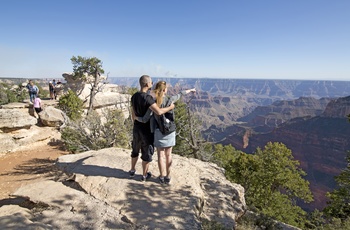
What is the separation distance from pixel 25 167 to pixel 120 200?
7210 millimetres

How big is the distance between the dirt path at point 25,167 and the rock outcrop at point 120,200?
255cm

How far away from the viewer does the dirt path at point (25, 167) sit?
24.4 feet

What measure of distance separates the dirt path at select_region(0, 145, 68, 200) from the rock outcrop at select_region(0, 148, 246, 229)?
8.37ft

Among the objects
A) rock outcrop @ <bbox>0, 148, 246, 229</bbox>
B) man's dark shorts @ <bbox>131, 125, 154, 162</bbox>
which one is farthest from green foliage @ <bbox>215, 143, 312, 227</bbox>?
man's dark shorts @ <bbox>131, 125, 154, 162</bbox>

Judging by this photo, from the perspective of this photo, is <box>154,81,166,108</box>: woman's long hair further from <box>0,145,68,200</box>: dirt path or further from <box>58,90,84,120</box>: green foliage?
<box>58,90,84,120</box>: green foliage

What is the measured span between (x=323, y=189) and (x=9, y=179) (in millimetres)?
72734

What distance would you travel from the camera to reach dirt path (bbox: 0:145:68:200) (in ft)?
24.4

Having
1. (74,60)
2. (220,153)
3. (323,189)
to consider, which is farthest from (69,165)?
(323,189)

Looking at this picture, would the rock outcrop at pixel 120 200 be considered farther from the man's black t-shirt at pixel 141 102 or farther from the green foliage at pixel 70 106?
the green foliage at pixel 70 106

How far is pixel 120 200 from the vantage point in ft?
14.2

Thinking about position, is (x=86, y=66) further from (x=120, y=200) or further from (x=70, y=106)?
(x=120, y=200)

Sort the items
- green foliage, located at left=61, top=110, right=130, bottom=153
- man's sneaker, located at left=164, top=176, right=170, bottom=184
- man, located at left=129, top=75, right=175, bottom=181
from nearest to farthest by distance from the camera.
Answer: man, located at left=129, top=75, right=175, bottom=181 → man's sneaker, located at left=164, top=176, right=170, bottom=184 → green foliage, located at left=61, top=110, right=130, bottom=153

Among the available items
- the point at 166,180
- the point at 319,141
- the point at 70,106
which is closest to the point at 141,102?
the point at 166,180

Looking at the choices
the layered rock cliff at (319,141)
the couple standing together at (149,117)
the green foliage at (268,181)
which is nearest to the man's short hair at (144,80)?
the couple standing together at (149,117)
